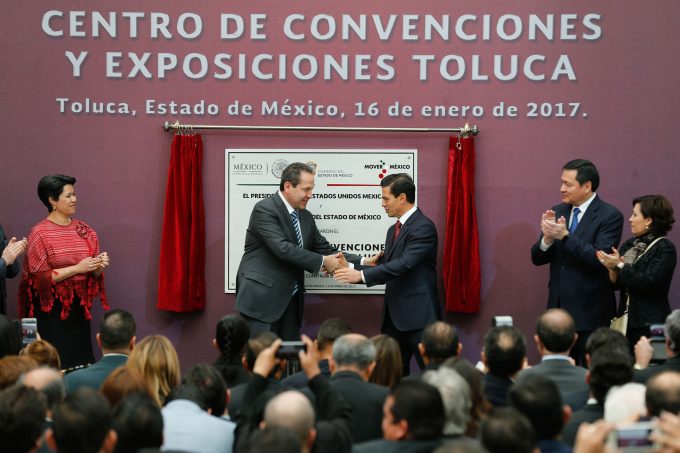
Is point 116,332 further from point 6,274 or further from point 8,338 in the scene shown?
point 6,274

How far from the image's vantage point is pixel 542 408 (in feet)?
9.62

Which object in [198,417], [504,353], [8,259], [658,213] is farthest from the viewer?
[8,259]

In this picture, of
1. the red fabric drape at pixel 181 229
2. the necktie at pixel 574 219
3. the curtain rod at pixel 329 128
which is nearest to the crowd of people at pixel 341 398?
the necktie at pixel 574 219

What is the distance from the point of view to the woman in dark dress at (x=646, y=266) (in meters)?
5.53

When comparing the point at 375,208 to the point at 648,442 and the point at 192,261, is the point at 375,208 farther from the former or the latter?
the point at 648,442

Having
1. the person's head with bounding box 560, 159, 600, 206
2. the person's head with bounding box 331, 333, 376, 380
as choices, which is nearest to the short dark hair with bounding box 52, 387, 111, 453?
the person's head with bounding box 331, 333, 376, 380

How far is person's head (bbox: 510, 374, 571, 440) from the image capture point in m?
2.93

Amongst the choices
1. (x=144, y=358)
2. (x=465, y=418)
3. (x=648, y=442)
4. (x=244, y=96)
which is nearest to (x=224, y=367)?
(x=144, y=358)

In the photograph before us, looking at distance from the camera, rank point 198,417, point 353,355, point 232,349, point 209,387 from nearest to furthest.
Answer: point 198,417 → point 209,387 → point 353,355 → point 232,349

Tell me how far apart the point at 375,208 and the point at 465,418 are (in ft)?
11.2

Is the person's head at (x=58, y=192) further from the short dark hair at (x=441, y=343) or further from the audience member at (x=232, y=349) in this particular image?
the short dark hair at (x=441, y=343)

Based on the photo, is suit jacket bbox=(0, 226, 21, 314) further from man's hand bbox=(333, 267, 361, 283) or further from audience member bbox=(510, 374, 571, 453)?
audience member bbox=(510, 374, 571, 453)

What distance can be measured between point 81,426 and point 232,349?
1.63 meters

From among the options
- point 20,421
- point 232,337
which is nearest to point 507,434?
point 20,421
